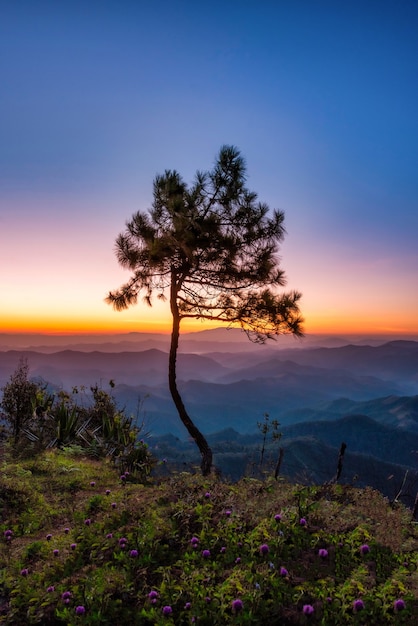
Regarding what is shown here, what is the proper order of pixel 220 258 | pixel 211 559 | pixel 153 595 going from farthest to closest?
pixel 220 258
pixel 211 559
pixel 153 595

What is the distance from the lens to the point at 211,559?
12.6 ft

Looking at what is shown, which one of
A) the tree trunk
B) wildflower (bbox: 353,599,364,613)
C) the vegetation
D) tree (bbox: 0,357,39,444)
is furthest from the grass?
tree (bbox: 0,357,39,444)

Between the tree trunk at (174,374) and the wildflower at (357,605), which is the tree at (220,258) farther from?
the wildflower at (357,605)

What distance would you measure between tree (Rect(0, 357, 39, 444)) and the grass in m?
4.99

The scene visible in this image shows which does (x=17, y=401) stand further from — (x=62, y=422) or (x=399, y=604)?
(x=399, y=604)

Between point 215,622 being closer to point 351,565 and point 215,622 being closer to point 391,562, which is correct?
point 351,565

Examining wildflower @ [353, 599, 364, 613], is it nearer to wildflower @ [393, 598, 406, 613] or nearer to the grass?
the grass

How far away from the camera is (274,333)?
10406mm

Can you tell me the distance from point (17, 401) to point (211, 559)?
27.3ft

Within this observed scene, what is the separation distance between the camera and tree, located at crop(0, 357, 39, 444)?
10422 mm

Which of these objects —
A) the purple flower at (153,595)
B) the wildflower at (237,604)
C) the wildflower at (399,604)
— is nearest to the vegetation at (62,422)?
the purple flower at (153,595)

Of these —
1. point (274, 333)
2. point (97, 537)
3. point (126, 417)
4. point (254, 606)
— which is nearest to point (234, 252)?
point (274, 333)

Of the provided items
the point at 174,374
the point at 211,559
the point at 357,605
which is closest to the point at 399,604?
the point at 357,605

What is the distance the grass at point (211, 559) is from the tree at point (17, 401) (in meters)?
4.99
